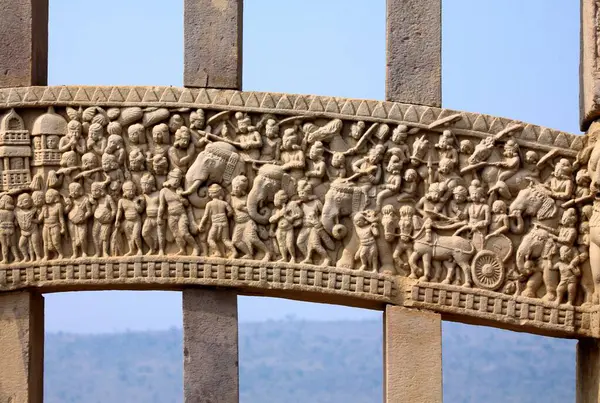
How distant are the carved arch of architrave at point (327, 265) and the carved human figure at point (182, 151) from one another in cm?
10

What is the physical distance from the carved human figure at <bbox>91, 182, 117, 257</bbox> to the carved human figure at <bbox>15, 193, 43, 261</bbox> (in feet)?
1.29

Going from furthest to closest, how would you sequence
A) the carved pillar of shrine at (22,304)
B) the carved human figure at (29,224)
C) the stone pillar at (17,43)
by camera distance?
the stone pillar at (17,43) < the carved human figure at (29,224) < the carved pillar of shrine at (22,304)

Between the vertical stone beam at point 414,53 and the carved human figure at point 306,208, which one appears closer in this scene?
the carved human figure at point 306,208

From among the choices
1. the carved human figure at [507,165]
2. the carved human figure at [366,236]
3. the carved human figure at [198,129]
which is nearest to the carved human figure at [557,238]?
the carved human figure at [507,165]

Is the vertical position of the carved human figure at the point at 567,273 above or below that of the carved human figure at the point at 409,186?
below

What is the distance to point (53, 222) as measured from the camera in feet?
38.9

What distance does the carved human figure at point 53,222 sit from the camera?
38.8ft

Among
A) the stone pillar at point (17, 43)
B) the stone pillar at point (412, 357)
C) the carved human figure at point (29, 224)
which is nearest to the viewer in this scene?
the stone pillar at point (412, 357)

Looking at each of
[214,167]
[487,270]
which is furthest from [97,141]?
[487,270]

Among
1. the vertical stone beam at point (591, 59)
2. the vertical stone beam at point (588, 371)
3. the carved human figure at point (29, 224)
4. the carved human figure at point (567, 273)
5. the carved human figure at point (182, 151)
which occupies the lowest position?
the vertical stone beam at point (588, 371)

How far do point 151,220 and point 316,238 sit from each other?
1.10 m

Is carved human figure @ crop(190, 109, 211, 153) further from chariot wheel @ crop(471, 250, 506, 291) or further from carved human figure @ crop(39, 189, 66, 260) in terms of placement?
chariot wheel @ crop(471, 250, 506, 291)

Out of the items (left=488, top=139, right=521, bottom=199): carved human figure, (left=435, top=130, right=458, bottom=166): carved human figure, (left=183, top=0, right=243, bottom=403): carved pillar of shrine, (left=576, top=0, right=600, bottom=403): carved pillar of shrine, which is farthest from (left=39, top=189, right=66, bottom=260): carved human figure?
(left=576, top=0, right=600, bottom=403): carved pillar of shrine

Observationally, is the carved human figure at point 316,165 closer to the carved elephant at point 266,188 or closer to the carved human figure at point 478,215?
the carved elephant at point 266,188
